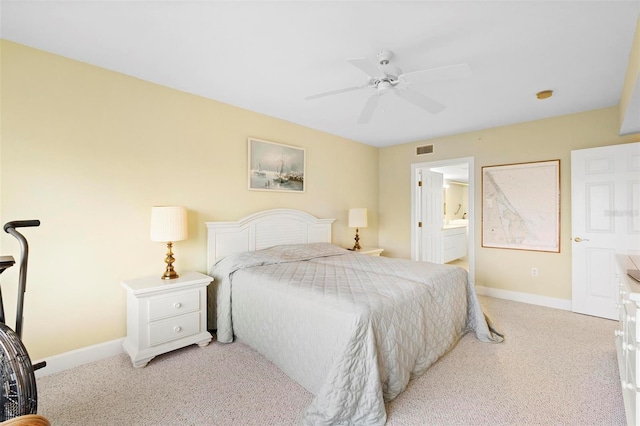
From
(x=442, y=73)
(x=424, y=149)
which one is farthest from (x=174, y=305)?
(x=424, y=149)

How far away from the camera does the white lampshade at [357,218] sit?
14.3ft

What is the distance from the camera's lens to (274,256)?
9.70 feet

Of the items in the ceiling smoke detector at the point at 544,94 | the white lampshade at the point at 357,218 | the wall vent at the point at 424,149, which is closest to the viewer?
the ceiling smoke detector at the point at 544,94

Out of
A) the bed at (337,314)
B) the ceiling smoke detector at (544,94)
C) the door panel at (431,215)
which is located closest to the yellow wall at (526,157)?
the door panel at (431,215)

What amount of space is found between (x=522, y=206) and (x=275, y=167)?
3275 mm

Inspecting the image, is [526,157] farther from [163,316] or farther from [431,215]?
[163,316]

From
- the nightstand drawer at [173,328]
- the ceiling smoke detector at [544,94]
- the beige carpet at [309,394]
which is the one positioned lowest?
the beige carpet at [309,394]

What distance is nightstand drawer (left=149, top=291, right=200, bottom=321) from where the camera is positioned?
227 cm

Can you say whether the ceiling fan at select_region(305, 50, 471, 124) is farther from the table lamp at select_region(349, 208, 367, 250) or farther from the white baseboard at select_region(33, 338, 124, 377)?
the white baseboard at select_region(33, 338, 124, 377)

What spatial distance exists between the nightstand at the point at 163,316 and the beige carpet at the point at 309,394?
0.12 m

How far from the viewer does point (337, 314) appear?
172cm

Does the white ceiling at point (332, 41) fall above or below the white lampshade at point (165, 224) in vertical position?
above

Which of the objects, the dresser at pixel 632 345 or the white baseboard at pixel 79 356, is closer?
the dresser at pixel 632 345

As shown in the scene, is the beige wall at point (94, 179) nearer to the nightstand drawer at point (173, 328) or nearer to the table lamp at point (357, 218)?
the nightstand drawer at point (173, 328)
